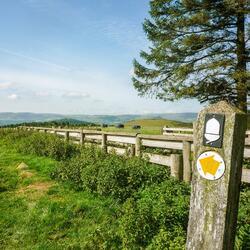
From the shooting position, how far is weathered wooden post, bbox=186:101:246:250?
3096 millimetres

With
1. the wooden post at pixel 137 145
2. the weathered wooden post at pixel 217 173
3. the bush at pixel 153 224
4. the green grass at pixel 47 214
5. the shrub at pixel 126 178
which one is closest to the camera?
the weathered wooden post at pixel 217 173

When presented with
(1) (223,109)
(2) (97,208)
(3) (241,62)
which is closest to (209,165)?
(1) (223,109)

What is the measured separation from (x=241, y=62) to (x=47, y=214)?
1885 centimetres

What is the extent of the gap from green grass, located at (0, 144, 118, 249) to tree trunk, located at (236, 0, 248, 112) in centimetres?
1454

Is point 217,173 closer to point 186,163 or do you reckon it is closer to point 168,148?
point 186,163

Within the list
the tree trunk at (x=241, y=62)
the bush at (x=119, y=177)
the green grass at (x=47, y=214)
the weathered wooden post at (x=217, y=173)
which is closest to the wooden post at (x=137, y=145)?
the bush at (x=119, y=177)

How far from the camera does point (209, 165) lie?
125 inches

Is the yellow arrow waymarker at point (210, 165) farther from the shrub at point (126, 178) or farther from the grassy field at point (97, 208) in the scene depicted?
the shrub at point (126, 178)

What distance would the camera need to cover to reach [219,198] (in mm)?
3139

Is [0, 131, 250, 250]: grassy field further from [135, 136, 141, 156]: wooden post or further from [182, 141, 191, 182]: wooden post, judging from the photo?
[135, 136, 141, 156]: wooden post

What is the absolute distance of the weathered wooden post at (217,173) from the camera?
3.10 meters

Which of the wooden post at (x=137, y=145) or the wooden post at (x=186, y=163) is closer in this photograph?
the wooden post at (x=186, y=163)

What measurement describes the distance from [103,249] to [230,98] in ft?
66.5

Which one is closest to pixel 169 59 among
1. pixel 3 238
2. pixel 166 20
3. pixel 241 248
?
pixel 166 20
